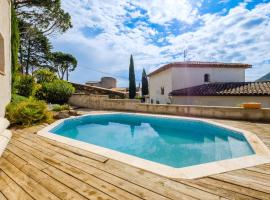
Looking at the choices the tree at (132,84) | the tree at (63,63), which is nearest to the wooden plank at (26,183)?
the tree at (132,84)

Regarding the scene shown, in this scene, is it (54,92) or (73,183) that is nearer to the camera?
(73,183)

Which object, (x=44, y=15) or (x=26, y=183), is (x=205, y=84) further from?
(x=26, y=183)

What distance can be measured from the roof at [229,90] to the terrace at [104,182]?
46.5 feet

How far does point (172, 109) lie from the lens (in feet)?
37.6

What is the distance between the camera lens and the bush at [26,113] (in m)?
7.49

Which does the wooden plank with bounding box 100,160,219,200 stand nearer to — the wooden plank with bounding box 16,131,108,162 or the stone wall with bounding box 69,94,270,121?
the wooden plank with bounding box 16,131,108,162

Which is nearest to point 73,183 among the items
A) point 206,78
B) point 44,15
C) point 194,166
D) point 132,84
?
point 194,166

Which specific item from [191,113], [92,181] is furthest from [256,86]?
[92,181]

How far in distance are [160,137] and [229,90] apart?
484 inches

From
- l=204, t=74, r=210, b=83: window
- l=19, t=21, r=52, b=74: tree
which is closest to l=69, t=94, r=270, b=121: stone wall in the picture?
l=204, t=74, r=210, b=83: window

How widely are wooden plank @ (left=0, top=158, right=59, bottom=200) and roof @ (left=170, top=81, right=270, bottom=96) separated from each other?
55.3 feet

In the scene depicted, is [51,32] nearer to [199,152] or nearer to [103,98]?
[103,98]

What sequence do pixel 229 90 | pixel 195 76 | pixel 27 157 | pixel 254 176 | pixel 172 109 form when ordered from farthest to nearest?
pixel 195 76, pixel 229 90, pixel 172 109, pixel 27 157, pixel 254 176

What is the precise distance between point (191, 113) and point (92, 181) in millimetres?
8908
